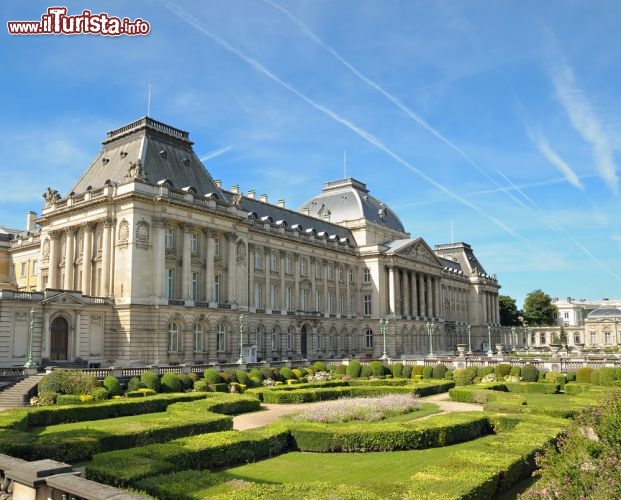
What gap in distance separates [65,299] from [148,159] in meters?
14.0

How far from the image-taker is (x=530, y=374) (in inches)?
1753

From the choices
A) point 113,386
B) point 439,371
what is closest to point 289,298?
point 439,371

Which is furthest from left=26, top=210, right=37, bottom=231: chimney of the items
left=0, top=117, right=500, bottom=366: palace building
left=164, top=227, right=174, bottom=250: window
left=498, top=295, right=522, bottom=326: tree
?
left=498, top=295, right=522, bottom=326: tree

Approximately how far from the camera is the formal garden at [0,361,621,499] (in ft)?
39.6

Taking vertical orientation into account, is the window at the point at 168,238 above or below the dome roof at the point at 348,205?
below

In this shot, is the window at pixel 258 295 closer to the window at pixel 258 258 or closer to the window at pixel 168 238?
the window at pixel 258 258

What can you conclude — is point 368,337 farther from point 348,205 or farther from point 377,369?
point 377,369

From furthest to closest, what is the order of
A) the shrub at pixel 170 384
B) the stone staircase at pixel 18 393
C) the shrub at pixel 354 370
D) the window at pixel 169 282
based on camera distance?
1. the shrub at pixel 354 370
2. the window at pixel 169 282
3. the shrub at pixel 170 384
4. the stone staircase at pixel 18 393

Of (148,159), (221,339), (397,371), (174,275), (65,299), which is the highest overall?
(148,159)

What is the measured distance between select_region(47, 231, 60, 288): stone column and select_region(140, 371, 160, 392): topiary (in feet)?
73.2

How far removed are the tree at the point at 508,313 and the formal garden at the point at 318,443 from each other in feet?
339

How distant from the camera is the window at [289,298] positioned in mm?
68250

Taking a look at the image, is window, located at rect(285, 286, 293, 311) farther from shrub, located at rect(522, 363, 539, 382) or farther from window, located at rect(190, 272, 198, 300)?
shrub, located at rect(522, 363, 539, 382)

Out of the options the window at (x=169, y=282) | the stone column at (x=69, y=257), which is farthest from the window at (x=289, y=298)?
the stone column at (x=69, y=257)
